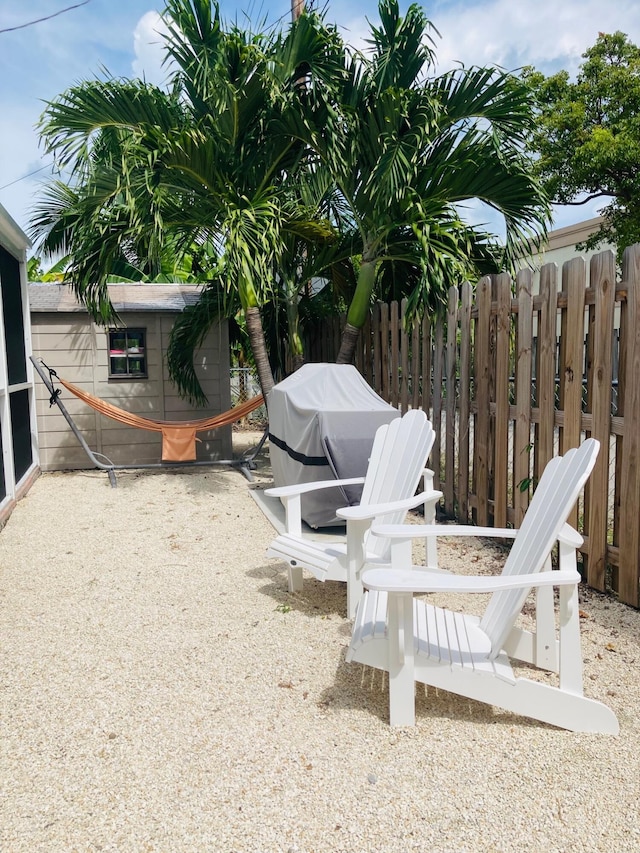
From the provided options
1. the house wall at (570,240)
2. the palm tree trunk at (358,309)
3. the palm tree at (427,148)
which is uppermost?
the house wall at (570,240)

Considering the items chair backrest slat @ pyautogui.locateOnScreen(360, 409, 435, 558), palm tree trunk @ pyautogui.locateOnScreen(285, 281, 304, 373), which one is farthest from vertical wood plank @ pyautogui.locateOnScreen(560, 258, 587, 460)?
palm tree trunk @ pyautogui.locateOnScreen(285, 281, 304, 373)

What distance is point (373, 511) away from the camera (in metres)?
3.11

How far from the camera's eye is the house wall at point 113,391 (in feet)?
28.2

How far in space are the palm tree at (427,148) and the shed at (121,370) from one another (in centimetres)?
348

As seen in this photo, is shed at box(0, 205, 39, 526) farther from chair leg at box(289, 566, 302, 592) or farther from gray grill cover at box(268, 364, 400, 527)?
chair leg at box(289, 566, 302, 592)

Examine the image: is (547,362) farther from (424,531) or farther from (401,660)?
(401,660)

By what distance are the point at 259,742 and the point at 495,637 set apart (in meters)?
0.94

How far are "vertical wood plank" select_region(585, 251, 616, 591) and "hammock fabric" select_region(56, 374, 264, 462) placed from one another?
4.76 m

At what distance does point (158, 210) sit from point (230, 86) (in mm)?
1307

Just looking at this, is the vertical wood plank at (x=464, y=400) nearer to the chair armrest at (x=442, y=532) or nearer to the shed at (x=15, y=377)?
the chair armrest at (x=442, y=532)

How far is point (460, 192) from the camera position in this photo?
6.20 meters

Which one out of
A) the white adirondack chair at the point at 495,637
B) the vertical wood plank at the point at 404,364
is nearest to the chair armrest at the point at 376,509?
the white adirondack chair at the point at 495,637

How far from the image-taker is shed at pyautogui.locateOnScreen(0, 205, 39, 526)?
6.16 meters

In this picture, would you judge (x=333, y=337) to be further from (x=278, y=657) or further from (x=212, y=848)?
(x=212, y=848)
